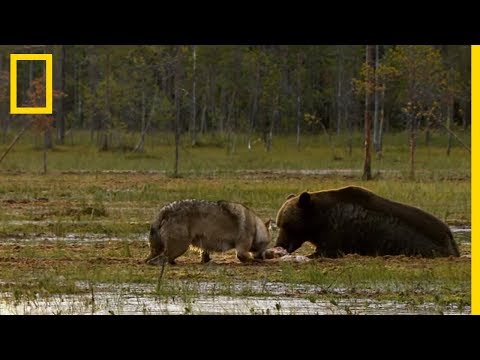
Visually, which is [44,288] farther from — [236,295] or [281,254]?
[281,254]

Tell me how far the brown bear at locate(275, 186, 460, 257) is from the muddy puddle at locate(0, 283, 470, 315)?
329 cm

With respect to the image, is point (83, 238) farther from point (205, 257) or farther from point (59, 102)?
point (59, 102)

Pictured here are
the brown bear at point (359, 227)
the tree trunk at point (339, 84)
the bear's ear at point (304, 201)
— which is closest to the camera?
the brown bear at point (359, 227)

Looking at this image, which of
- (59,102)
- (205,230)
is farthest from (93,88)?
(205,230)

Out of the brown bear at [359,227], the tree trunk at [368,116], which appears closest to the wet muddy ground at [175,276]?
the brown bear at [359,227]

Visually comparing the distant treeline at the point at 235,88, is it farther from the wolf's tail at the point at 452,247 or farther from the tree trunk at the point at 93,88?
the wolf's tail at the point at 452,247

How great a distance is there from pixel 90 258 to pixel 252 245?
2.06 meters

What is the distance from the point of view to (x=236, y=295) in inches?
470

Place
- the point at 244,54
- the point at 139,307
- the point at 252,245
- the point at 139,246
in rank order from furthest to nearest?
1. the point at 244,54
2. the point at 139,246
3. the point at 252,245
4. the point at 139,307

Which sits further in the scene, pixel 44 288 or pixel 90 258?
pixel 90 258

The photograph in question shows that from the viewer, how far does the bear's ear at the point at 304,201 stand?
1525cm

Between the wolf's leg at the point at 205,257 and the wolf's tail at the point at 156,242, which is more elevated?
the wolf's tail at the point at 156,242

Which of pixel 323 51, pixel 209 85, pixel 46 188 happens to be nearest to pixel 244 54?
pixel 209 85
